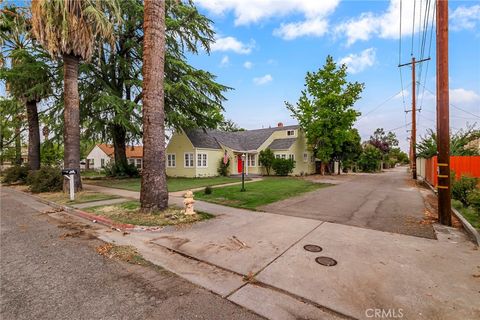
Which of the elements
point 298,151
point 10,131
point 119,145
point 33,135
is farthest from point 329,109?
point 10,131

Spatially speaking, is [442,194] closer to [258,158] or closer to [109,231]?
[109,231]

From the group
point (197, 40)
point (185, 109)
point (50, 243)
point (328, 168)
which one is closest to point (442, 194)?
point (50, 243)

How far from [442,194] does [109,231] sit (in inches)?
351

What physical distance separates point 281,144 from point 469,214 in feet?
68.2

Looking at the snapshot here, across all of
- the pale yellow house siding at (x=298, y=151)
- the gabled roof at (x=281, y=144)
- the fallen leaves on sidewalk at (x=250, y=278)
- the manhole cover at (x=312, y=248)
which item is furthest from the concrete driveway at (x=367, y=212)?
the gabled roof at (x=281, y=144)

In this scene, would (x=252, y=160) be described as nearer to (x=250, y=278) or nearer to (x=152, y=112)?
(x=152, y=112)

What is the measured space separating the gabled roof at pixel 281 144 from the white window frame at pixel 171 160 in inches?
431

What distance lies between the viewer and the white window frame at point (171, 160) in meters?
24.6

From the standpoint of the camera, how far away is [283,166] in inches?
982

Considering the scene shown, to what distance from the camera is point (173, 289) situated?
A: 336 centimetres

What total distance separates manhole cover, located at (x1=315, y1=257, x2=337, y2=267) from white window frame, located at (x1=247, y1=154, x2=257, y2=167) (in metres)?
22.6

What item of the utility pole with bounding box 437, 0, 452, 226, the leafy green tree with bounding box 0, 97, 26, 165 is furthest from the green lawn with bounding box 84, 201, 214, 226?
the leafy green tree with bounding box 0, 97, 26, 165

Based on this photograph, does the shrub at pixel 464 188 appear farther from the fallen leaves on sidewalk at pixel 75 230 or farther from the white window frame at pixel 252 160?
the white window frame at pixel 252 160

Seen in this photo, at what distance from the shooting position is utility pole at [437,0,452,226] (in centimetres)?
621
